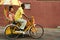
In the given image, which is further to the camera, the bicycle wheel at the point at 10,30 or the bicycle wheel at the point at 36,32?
the bicycle wheel at the point at 36,32

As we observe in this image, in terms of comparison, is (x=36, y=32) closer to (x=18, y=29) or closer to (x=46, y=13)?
(x=18, y=29)

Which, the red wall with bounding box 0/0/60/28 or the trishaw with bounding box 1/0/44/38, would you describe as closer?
the trishaw with bounding box 1/0/44/38

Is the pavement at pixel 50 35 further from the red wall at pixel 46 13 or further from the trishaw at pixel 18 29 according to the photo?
the red wall at pixel 46 13

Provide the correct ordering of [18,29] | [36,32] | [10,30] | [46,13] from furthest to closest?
[46,13], [36,32], [10,30], [18,29]

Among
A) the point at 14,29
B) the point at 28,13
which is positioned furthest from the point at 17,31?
the point at 28,13

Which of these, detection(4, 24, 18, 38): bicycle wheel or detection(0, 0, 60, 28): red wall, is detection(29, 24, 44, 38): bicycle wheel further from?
detection(0, 0, 60, 28): red wall

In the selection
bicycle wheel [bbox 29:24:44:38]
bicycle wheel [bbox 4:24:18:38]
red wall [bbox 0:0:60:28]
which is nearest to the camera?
bicycle wheel [bbox 4:24:18:38]

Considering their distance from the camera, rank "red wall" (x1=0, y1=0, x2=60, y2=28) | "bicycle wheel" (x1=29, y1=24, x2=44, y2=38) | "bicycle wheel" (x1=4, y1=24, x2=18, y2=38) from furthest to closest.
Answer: "red wall" (x1=0, y1=0, x2=60, y2=28) < "bicycle wheel" (x1=29, y1=24, x2=44, y2=38) < "bicycle wheel" (x1=4, y1=24, x2=18, y2=38)

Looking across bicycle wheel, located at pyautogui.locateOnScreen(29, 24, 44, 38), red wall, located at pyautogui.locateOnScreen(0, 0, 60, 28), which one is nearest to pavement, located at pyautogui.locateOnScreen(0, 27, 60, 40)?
bicycle wheel, located at pyautogui.locateOnScreen(29, 24, 44, 38)

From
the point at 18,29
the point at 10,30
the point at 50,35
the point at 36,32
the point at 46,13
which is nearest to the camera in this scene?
the point at 18,29

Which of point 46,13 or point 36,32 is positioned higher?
point 46,13

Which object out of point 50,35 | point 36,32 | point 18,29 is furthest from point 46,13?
point 18,29

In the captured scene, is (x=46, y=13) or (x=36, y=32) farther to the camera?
(x=46, y=13)

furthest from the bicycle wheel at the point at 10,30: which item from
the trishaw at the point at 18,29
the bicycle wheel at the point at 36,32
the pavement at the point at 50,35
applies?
the bicycle wheel at the point at 36,32
